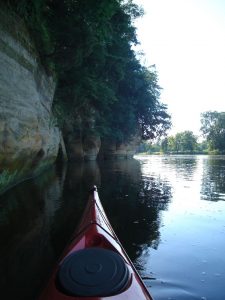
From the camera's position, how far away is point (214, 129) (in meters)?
92.6

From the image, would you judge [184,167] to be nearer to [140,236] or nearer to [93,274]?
[140,236]

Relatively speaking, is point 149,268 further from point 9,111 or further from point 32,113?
point 32,113

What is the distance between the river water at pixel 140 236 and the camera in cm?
377

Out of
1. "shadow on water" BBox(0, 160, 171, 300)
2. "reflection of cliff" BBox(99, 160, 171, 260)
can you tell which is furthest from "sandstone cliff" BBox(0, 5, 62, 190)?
"reflection of cliff" BBox(99, 160, 171, 260)

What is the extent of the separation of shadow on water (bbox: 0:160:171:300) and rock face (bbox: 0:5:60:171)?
159 centimetres

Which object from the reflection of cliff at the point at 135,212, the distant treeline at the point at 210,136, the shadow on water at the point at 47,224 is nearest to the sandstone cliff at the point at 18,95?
the shadow on water at the point at 47,224

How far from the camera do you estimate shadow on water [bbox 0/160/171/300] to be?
401cm

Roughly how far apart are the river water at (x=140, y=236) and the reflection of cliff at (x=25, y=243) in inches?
0.4

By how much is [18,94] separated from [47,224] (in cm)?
519

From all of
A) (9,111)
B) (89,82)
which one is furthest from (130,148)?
(9,111)

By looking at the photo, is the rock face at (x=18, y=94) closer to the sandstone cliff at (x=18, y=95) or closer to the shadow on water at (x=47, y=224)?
the sandstone cliff at (x=18, y=95)

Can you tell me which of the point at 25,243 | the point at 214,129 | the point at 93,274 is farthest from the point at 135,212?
the point at 214,129

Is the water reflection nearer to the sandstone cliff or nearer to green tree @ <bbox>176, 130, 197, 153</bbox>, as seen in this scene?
the sandstone cliff

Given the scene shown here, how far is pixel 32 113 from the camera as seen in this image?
11.3 metres
